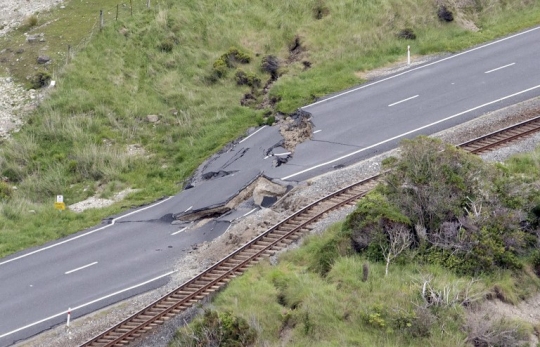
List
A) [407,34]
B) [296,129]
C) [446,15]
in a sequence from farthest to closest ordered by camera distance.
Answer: [446,15] → [407,34] → [296,129]

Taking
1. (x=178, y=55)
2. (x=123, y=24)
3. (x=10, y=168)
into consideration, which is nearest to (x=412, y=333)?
(x=10, y=168)

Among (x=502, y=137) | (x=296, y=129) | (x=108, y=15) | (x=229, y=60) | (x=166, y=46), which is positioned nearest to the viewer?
(x=502, y=137)

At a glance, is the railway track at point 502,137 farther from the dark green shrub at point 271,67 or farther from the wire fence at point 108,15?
the wire fence at point 108,15

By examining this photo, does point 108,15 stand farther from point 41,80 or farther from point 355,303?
point 355,303

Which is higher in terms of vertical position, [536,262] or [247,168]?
[247,168]

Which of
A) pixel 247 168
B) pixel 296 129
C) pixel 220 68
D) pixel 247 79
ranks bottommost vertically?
pixel 247 168

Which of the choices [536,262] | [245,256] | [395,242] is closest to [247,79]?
[245,256]

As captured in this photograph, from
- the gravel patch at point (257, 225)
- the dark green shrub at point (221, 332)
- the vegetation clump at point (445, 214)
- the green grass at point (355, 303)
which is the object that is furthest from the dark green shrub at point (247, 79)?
the dark green shrub at point (221, 332)

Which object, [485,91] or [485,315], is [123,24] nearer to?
[485,91]
